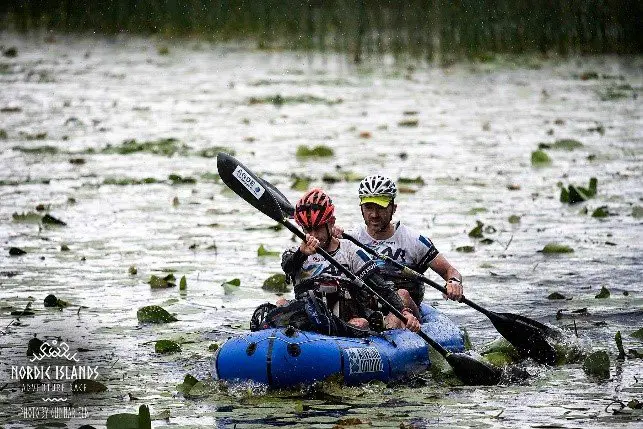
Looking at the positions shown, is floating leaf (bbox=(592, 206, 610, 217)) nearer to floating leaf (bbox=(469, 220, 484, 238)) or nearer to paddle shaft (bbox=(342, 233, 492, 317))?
floating leaf (bbox=(469, 220, 484, 238))

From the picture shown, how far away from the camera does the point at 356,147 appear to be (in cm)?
2309

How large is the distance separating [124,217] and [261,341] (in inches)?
308

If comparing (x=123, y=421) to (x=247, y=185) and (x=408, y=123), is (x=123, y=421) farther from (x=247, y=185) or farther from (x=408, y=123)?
(x=408, y=123)

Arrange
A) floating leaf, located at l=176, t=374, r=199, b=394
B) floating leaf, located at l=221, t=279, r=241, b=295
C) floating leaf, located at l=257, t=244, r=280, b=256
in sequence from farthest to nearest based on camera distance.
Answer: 1. floating leaf, located at l=257, t=244, r=280, b=256
2. floating leaf, located at l=221, t=279, r=241, b=295
3. floating leaf, located at l=176, t=374, r=199, b=394

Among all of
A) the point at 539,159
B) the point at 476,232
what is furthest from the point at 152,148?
the point at 476,232

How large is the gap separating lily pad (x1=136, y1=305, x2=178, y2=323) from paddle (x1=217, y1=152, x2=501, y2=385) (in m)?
1.57

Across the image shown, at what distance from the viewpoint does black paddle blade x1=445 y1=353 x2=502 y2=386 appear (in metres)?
10.1

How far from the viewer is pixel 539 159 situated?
21.3 metres

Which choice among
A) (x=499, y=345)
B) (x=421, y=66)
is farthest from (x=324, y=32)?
(x=499, y=345)

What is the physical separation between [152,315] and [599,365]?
12.4 ft

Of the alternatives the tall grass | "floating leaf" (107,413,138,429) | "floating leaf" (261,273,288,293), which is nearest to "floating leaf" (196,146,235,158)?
"floating leaf" (261,273,288,293)

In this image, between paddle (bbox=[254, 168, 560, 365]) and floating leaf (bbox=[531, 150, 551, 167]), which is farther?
floating leaf (bbox=[531, 150, 551, 167])

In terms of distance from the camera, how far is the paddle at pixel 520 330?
1091cm

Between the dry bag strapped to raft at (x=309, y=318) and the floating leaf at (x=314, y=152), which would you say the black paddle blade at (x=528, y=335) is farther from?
the floating leaf at (x=314, y=152)
